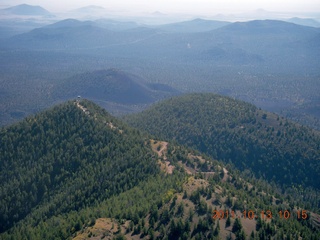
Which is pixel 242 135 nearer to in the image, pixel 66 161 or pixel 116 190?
pixel 66 161

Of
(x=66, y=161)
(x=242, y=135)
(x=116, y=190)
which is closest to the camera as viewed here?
(x=116, y=190)

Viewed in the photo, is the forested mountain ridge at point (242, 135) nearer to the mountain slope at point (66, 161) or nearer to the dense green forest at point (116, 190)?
the dense green forest at point (116, 190)

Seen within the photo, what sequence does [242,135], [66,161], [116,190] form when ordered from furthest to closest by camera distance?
[242,135]
[66,161]
[116,190]

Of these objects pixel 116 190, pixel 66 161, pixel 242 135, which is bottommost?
pixel 242 135

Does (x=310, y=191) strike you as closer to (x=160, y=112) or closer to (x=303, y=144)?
(x=303, y=144)

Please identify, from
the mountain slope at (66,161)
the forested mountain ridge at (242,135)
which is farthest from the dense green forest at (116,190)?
the forested mountain ridge at (242,135)

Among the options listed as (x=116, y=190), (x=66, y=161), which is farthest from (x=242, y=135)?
(x=116, y=190)

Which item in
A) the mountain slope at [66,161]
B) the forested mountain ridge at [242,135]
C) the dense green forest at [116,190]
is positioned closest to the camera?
the dense green forest at [116,190]
